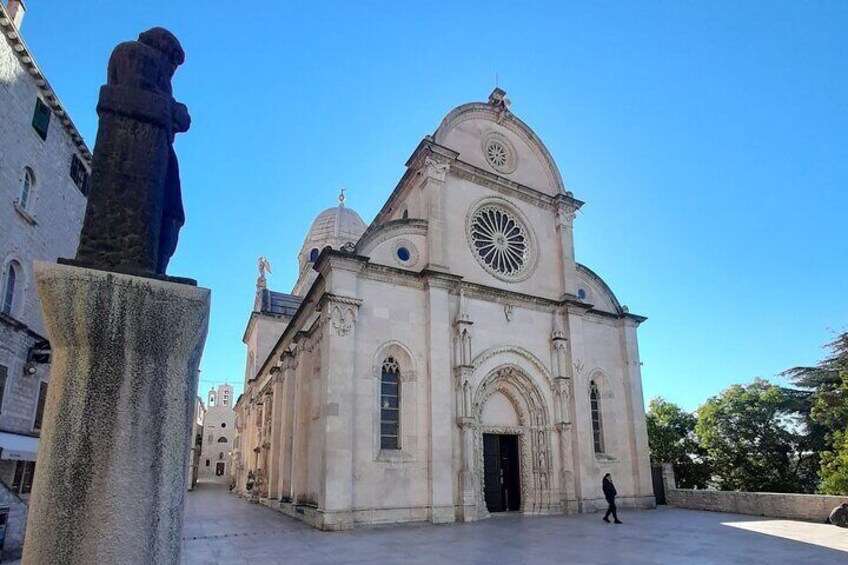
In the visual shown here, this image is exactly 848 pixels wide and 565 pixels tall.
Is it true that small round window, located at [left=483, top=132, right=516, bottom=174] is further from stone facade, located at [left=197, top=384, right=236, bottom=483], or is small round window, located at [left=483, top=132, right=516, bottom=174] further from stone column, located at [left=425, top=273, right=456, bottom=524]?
stone facade, located at [left=197, top=384, right=236, bottom=483]

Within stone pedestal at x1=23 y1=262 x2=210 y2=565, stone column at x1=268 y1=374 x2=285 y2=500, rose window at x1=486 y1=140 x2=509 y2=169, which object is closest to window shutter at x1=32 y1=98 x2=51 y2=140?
stone column at x1=268 y1=374 x2=285 y2=500

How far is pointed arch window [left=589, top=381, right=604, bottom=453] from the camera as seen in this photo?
22.7 meters

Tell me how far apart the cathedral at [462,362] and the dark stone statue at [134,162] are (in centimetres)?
1195

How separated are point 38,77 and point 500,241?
17098 mm

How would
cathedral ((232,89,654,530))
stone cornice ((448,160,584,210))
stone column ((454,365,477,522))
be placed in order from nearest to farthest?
cathedral ((232,89,654,530)) < stone column ((454,365,477,522)) < stone cornice ((448,160,584,210))

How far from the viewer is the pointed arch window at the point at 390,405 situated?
17.5m

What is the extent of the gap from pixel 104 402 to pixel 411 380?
14.8 metres

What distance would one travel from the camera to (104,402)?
3.62 m

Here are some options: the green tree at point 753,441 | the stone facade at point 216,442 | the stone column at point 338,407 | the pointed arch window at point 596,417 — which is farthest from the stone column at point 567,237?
the stone facade at point 216,442

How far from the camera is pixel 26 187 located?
16.2 metres

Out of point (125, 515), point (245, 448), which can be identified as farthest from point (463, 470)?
point (245, 448)

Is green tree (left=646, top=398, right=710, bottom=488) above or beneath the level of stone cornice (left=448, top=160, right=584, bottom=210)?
beneath

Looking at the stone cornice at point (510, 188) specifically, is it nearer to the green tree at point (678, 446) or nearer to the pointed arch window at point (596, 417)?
the pointed arch window at point (596, 417)

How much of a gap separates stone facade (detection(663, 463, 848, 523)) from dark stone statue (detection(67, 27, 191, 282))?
66.5ft
